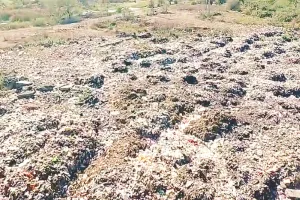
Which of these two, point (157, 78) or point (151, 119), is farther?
point (157, 78)

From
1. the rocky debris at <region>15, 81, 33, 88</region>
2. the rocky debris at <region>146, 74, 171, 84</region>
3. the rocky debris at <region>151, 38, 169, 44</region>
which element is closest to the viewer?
the rocky debris at <region>15, 81, 33, 88</region>

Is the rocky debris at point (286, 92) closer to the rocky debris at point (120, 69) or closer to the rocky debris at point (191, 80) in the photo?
the rocky debris at point (191, 80)

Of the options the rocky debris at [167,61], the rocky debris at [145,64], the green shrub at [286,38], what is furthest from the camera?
the green shrub at [286,38]

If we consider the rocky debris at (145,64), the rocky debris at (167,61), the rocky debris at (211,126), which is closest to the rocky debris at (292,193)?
the rocky debris at (211,126)

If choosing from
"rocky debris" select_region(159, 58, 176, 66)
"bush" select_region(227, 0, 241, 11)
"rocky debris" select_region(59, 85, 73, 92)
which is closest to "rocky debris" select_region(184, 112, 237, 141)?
"rocky debris" select_region(59, 85, 73, 92)

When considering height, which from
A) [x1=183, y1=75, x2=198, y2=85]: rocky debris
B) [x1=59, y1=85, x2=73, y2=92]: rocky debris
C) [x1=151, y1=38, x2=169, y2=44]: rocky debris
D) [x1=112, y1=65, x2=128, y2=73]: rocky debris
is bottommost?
[x1=183, y1=75, x2=198, y2=85]: rocky debris

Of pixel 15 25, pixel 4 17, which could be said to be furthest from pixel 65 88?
pixel 4 17

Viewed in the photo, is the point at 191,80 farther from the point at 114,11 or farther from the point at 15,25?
the point at 114,11

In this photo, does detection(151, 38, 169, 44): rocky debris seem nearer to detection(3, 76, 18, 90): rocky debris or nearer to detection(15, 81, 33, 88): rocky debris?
detection(15, 81, 33, 88): rocky debris
